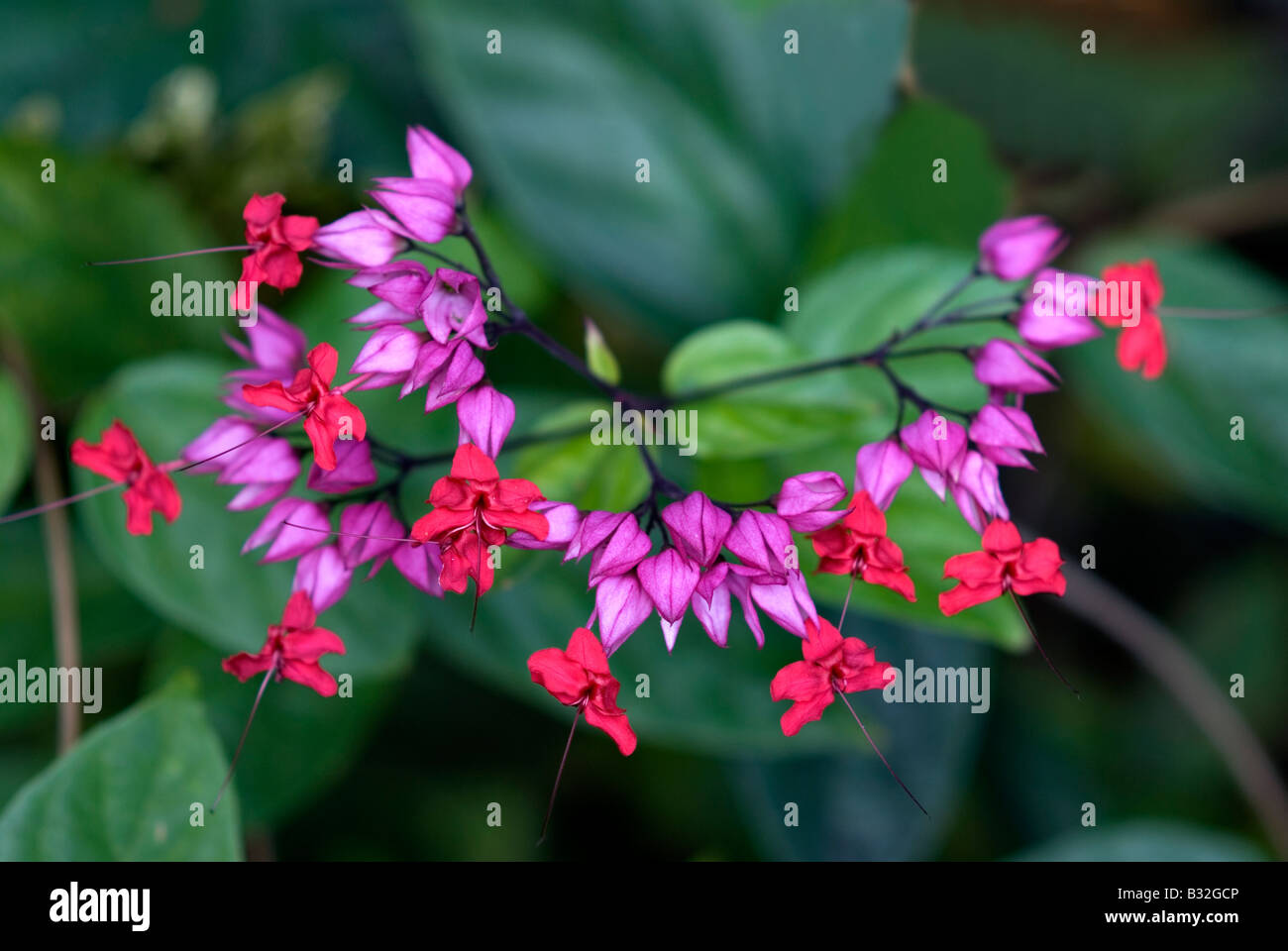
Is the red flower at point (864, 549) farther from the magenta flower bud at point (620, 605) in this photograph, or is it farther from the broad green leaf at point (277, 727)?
the broad green leaf at point (277, 727)

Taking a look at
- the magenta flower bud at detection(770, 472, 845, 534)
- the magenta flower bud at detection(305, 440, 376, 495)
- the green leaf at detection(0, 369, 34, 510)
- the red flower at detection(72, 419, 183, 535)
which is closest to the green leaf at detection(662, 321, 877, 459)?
the magenta flower bud at detection(770, 472, 845, 534)

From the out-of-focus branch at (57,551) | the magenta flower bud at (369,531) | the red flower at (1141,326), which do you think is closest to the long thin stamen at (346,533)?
the magenta flower bud at (369,531)

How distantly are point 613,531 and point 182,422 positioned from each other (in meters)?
0.55

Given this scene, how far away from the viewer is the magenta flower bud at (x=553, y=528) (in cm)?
67

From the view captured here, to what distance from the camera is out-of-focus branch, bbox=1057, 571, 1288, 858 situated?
123 centimetres

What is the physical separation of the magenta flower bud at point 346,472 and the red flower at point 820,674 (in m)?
0.32

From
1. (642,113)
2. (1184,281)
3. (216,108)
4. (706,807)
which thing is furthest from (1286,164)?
(216,108)

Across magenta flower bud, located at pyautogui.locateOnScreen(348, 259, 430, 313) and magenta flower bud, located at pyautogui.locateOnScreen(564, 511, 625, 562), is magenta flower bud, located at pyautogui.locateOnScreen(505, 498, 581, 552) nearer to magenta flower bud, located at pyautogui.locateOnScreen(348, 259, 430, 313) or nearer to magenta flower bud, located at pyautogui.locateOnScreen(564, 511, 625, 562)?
magenta flower bud, located at pyautogui.locateOnScreen(564, 511, 625, 562)

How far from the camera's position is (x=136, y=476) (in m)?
0.75

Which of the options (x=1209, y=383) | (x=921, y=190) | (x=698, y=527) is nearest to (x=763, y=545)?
(x=698, y=527)

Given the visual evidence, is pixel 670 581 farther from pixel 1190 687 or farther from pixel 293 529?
pixel 1190 687

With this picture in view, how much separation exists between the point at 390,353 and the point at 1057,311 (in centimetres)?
47

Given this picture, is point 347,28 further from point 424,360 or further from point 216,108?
point 424,360

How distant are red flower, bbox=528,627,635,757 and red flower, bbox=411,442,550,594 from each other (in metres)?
0.07
